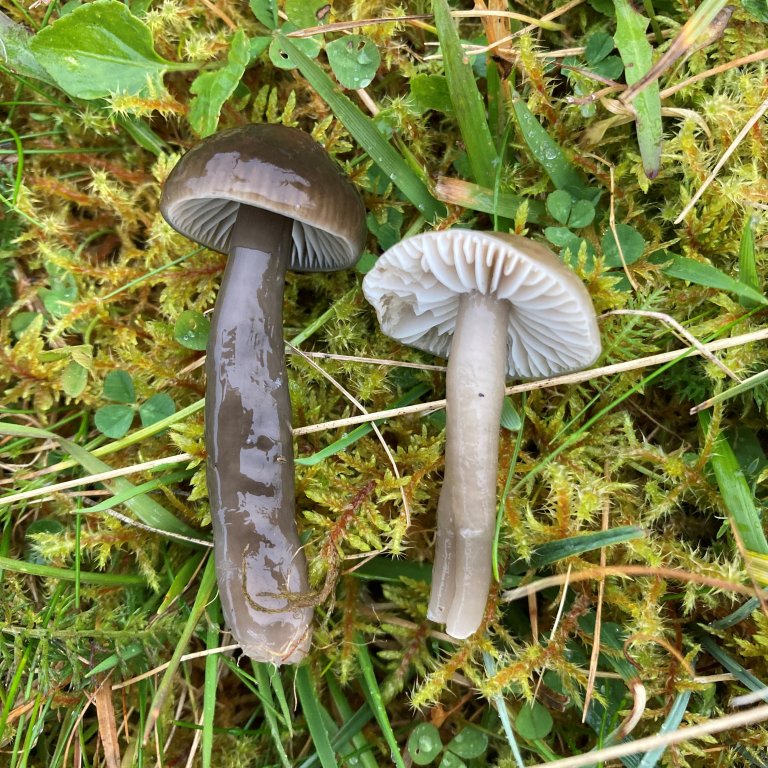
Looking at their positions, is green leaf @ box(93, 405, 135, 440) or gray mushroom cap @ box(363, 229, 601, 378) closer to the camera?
gray mushroom cap @ box(363, 229, 601, 378)

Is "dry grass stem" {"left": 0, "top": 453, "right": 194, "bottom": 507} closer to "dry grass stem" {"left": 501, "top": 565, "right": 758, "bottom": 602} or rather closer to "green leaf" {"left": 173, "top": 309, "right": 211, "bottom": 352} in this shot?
"green leaf" {"left": 173, "top": 309, "right": 211, "bottom": 352}

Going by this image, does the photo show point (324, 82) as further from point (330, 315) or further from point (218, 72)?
point (330, 315)

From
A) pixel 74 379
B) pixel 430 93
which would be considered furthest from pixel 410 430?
pixel 74 379

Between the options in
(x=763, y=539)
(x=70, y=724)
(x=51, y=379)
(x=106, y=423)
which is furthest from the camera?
(x=51, y=379)

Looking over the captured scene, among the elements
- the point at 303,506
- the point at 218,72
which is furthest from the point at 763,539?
the point at 218,72

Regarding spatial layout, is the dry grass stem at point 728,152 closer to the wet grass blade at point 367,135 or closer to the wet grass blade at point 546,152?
the wet grass blade at point 546,152

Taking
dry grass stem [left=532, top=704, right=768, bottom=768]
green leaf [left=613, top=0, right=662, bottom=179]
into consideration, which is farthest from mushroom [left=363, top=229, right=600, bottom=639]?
green leaf [left=613, top=0, right=662, bottom=179]

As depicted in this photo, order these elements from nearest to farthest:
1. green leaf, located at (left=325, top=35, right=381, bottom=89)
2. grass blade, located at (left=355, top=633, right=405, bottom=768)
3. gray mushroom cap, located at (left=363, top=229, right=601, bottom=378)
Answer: gray mushroom cap, located at (left=363, top=229, right=601, bottom=378) < grass blade, located at (left=355, top=633, right=405, bottom=768) < green leaf, located at (left=325, top=35, right=381, bottom=89)

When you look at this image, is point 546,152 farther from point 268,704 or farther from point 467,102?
point 268,704
